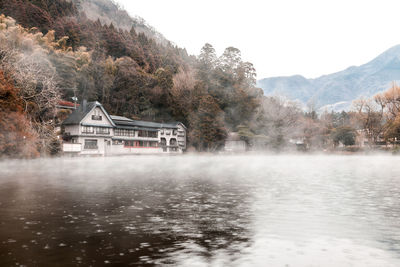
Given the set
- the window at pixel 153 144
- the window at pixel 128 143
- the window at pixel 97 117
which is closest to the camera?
the window at pixel 97 117

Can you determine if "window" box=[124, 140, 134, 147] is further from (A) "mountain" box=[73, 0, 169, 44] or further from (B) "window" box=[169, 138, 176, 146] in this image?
(A) "mountain" box=[73, 0, 169, 44]

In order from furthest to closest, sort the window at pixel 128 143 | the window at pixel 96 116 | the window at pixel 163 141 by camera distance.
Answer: the window at pixel 163 141 → the window at pixel 128 143 → the window at pixel 96 116

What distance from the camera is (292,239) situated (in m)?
7.52

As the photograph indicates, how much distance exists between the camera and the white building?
55.7 meters

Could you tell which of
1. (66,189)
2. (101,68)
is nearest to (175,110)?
(101,68)

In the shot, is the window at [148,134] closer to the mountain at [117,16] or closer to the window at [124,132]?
the window at [124,132]

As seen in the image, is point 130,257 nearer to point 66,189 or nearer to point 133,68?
point 66,189

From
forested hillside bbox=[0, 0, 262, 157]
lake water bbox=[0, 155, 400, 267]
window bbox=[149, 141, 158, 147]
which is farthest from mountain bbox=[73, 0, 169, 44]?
lake water bbox=[0, 155, 400, 267]

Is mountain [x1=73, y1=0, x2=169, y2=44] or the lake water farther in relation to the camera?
mountain [x1=73, y1=0, x2=169, y2=44]

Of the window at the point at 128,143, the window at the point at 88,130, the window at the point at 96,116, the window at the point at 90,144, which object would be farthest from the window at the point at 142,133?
the window at the point at 88,130

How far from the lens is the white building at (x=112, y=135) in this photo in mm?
55688

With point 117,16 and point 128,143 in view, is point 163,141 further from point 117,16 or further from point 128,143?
point 117,16

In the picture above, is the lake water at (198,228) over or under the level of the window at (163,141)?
under

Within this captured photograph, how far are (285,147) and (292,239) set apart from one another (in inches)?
2520
